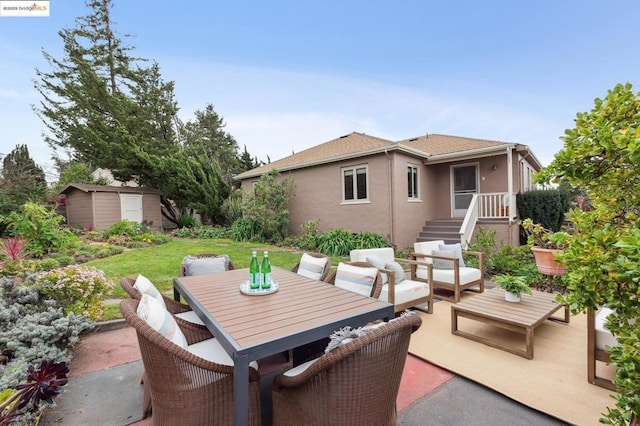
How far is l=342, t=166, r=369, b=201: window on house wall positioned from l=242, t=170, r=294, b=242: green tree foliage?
266cm

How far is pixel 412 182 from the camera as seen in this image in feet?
33.1

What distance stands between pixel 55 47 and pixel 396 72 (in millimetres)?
18507

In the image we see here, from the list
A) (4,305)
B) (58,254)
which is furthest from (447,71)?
(58,254)

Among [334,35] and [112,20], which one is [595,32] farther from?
[112,20]

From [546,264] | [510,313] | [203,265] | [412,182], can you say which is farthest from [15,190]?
[546,264]

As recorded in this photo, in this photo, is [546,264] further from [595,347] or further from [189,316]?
[189,316]

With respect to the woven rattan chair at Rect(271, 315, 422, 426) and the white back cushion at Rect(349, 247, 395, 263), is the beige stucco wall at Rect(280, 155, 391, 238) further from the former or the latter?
the woven rattan chair at Rect(271, 315, 422, 426)

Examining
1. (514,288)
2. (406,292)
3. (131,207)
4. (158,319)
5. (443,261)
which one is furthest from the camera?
(131,207)

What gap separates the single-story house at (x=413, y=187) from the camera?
29.8 ft

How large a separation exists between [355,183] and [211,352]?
859 centimetres

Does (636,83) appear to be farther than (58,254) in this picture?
No

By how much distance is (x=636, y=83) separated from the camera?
1.37 m

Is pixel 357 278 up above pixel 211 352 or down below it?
above

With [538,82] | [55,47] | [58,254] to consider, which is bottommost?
[58,254]
